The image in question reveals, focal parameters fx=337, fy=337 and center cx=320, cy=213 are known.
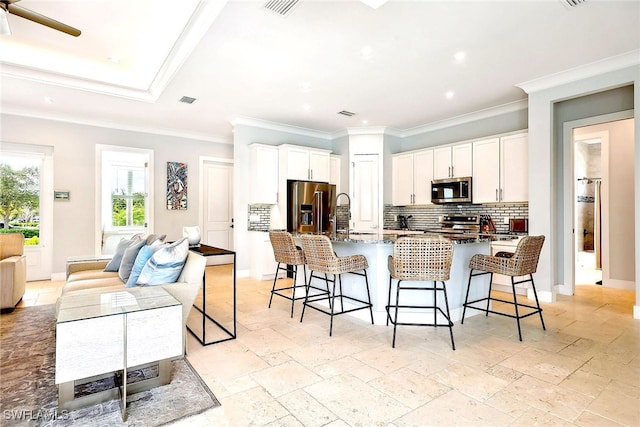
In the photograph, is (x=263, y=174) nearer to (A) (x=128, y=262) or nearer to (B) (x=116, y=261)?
(B) (x=116, y=261)

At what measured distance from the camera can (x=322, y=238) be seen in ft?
10.1

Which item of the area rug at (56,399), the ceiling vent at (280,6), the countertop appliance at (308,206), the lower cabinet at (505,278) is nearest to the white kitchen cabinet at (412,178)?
the countertop appliance at (308,206)

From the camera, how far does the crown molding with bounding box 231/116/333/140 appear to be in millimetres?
5742

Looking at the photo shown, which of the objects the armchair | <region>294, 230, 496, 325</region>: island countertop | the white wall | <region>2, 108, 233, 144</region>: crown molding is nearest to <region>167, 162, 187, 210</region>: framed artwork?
the white wall

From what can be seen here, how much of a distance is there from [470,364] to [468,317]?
3.89 ft

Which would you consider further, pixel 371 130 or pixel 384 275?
pixel 371 130

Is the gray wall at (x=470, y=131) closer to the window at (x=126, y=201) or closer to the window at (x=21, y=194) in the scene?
the window at (x=126, y=201)

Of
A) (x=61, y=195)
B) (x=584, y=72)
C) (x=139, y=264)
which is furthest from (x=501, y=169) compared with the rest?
(x=61, y=195)

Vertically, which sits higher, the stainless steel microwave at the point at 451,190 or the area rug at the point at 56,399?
the stainless steel microwave at the point at 451,190

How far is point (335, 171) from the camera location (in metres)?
6.58

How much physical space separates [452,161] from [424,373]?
4025 millimetres

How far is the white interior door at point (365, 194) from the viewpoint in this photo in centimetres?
629

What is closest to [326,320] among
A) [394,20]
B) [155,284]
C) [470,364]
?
[470,364]

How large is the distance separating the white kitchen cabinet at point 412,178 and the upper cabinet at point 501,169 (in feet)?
2.76
